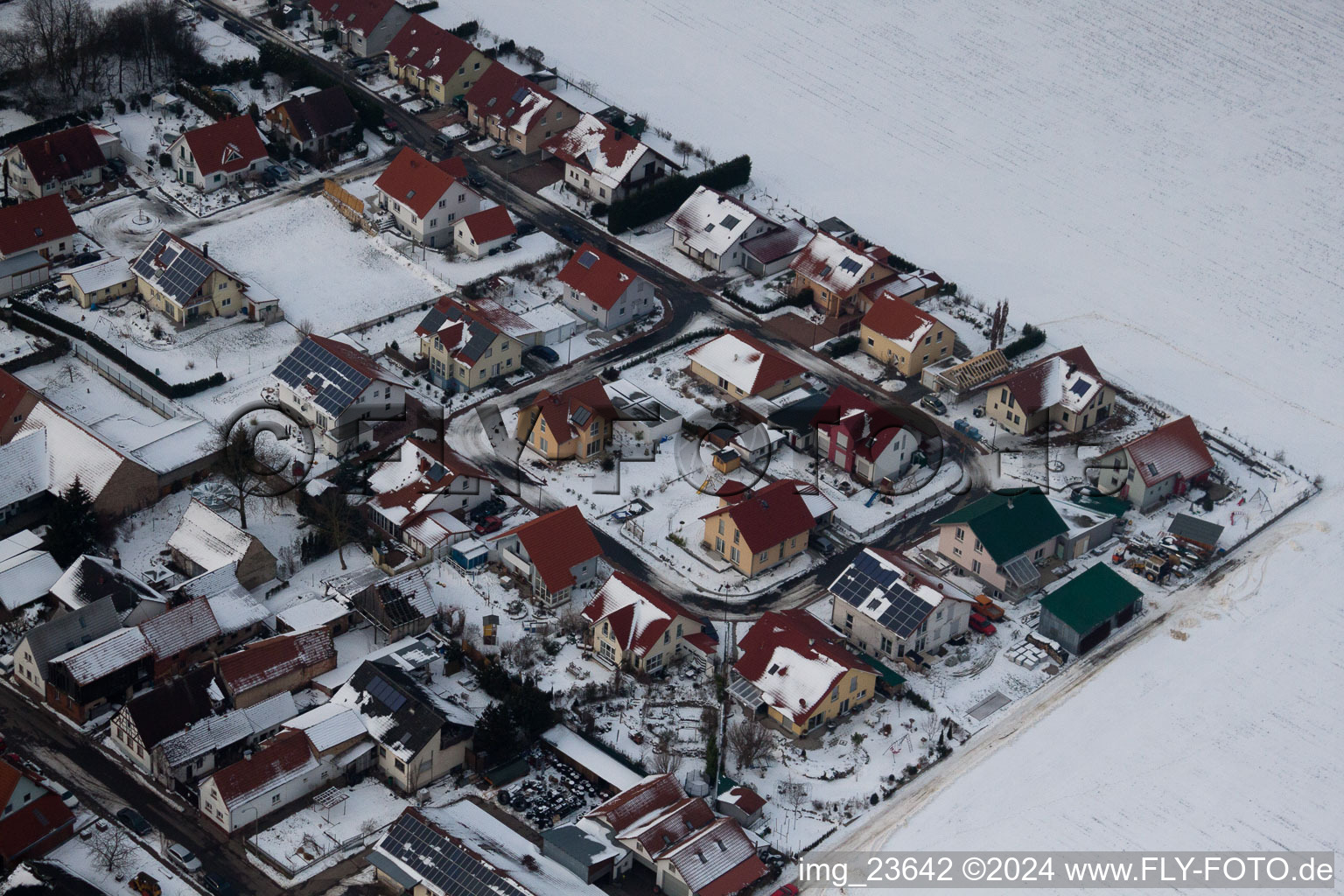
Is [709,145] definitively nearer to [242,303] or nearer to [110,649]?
[242,303]

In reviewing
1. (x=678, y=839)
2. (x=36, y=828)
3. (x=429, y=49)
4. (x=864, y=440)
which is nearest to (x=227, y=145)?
(x=429, y=49)

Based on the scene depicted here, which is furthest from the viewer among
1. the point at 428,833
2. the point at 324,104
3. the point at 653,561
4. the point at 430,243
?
the point at 324,104

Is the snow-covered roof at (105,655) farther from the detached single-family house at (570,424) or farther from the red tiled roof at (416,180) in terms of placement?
the red tiled roof at (416,180)

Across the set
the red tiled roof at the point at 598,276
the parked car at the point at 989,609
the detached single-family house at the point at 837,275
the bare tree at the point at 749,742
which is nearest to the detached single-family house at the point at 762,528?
the parked car at the point at 989,609

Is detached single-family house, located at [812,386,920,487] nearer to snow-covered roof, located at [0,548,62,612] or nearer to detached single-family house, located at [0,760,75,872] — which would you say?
snow-covered roof, located at [0,548,62,612]

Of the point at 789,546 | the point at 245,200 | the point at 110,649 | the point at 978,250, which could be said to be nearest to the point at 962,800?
the point at 789,546
